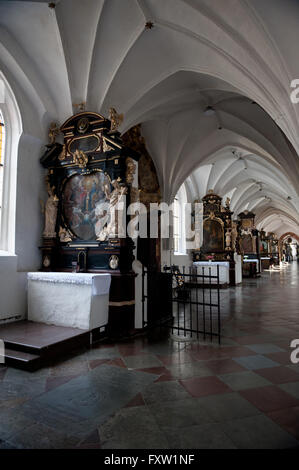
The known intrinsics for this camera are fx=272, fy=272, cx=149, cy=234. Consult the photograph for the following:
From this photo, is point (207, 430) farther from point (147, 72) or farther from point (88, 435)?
point (147, 72)

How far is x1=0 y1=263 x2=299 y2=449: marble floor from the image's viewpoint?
2189mm

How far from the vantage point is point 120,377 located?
3.39m

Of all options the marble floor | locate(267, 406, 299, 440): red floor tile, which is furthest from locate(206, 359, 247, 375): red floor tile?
locate(267, 406, 299, 440): red floor tile

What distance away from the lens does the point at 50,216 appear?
6332 millimetres

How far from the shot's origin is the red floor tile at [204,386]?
2938 mm

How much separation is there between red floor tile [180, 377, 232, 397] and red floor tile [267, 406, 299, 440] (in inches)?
22.8

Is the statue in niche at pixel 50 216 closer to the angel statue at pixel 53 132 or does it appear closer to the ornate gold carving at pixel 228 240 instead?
the angel statue at pixel 53 132

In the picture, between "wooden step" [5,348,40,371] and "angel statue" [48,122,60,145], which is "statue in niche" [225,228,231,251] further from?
"wooden step" [5,348,40,371]

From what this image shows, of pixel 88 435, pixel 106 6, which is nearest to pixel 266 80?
pixel 106 6

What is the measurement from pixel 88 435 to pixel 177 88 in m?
8.09

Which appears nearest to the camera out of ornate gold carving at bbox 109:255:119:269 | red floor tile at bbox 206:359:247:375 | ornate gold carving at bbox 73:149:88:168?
red floor tile at bbox 206:359:247:375

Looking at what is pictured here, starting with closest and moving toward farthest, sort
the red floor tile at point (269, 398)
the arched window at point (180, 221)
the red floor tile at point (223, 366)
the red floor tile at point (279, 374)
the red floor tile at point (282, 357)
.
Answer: the red floor tile at point (269, 398)
the red floor tile at point (279, 374)
the red floor tile at point (223, 366)
the red floor tile at point (282, 357)
the arched window at point (180, 221)

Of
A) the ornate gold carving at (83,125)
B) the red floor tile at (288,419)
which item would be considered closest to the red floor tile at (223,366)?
A: the red floor tile at (288,419)

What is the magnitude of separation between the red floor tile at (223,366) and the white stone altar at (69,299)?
2227 millimetres
